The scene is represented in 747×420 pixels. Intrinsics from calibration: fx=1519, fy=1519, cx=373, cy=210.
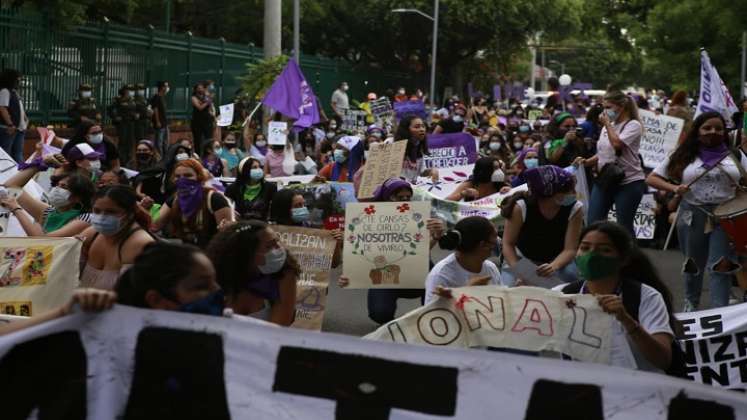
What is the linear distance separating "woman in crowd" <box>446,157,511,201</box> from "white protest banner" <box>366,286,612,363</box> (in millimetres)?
5420

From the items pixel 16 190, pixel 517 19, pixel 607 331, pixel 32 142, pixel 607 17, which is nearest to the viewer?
pixel 607 331

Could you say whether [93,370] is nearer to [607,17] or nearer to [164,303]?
[164,303]

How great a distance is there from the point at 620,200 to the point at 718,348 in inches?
187

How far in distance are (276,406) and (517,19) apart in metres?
52.9

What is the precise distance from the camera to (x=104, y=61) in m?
26.9

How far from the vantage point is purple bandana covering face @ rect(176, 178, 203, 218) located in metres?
9.37

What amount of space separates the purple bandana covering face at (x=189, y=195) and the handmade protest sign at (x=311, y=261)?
20.5 inches

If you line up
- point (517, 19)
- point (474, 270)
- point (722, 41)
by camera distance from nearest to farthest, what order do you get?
point (474, 270) → point (722, 41) → point (517, 19)

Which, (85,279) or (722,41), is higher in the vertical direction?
(722,41)

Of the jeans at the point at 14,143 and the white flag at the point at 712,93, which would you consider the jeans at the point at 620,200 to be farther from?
the jeans at the point at 14,143

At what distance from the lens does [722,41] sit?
34.8 metres

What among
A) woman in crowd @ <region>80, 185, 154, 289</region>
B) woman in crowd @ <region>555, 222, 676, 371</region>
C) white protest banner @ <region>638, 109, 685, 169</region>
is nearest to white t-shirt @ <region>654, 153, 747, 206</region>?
woman in crowd @ <region>555, 222, 676, 371</region>

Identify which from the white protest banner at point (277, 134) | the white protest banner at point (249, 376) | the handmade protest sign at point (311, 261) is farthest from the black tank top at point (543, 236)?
the white protest banner at point (277, 134)

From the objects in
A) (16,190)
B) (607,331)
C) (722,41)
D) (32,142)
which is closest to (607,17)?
(722,41)
